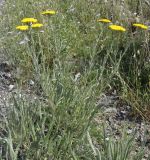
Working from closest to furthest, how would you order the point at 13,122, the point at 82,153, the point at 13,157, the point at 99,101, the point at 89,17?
the point at 13,157 < the point at 82,153 < the point at 13,122 < the point at 99,101 < the point at 89,17

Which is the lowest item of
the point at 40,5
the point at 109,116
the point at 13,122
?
the point at 109,116

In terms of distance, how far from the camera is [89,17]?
15.2 ft

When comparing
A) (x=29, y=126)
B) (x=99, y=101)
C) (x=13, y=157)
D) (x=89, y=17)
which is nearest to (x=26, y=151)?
(x=29, y=126)

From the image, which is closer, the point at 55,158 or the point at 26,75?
the point at 55,158

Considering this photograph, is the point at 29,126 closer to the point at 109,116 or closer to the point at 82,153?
the point at 82,153

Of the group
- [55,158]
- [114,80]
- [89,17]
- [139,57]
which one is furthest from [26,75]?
[89,17]

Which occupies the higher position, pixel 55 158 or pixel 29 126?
pixel 29 126

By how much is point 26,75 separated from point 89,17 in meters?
1.60

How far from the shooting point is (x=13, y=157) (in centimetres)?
197

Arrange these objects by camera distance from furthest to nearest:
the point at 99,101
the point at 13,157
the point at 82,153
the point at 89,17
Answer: the point at 89,17
the point at 99,101
the point at 82,153
the point at 13,157

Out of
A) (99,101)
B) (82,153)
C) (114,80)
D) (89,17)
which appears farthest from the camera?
(89,17)

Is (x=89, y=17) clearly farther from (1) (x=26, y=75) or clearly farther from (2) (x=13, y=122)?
(2) (x=13, y=122)

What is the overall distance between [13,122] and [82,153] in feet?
1.51

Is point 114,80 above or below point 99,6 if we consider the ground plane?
below
